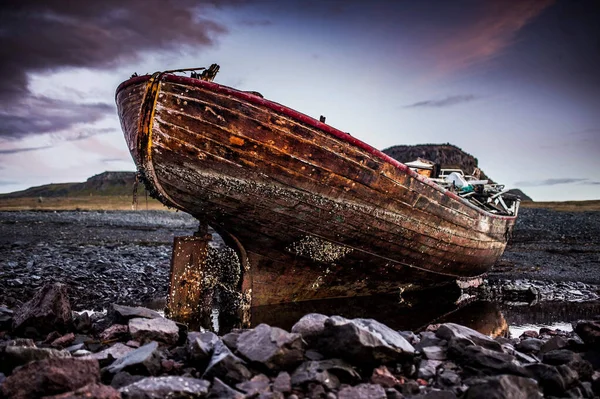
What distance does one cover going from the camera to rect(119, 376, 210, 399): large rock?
2826 millimetres

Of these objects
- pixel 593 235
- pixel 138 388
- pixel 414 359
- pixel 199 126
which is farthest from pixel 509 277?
pixel 593 235

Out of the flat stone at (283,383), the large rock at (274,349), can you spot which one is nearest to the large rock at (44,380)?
the large rock at (274,349)

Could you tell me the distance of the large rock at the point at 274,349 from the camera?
132 inches

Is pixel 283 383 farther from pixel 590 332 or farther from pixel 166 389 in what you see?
pixel 590 332

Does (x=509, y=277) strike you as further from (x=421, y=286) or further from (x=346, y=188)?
(x=346, y=188)

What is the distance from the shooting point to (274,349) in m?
3.36

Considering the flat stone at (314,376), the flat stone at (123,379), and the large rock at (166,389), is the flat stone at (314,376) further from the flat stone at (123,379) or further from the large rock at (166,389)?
the flat stone at (123,379)

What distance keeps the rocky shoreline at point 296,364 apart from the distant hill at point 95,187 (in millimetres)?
170755

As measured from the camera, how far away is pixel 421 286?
9391 mm

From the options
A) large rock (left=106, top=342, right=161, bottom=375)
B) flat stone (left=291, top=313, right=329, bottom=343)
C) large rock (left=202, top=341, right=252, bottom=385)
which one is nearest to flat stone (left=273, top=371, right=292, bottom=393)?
large rock (left=202, top=341, right=252, bottom=385)

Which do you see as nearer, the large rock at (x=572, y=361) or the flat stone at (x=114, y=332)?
the large rock at (x=572, y=361)

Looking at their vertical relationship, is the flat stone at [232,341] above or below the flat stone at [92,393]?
above

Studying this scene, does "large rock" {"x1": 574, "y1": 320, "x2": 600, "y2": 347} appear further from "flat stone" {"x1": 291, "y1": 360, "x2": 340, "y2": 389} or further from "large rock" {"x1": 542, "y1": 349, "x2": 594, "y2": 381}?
"flat stone" {"x1": 291, "y1": 360, "x2": 340, "y2": 389}

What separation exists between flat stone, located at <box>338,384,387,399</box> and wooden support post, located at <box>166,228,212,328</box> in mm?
3636
